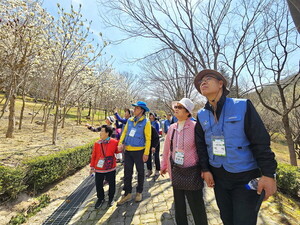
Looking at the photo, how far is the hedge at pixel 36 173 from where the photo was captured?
322cm

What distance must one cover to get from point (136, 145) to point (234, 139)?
6.68 feet

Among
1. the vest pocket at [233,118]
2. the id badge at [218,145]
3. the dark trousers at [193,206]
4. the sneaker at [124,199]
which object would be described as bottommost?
the sneaker at [124,199]

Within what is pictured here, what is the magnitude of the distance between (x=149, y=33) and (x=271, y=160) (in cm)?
520

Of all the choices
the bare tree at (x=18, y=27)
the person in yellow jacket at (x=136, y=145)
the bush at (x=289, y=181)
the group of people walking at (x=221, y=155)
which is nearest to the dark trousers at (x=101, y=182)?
the person in yellow jacket at (x=136, y=145)

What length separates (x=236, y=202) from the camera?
59.1 inches

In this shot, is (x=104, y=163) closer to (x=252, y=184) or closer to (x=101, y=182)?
(x=101, y=182)

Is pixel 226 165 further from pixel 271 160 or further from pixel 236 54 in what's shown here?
pixel 236 54

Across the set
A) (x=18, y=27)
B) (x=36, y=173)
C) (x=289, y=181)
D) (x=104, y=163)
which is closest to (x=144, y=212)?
(x=104, y=163)

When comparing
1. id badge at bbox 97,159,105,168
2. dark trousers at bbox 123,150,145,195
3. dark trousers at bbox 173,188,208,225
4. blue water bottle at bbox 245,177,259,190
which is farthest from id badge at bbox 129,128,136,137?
blue water bottle at bbox 245,177,259,190

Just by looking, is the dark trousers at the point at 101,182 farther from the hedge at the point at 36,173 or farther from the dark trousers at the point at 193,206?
the hedge at the point at 36,173

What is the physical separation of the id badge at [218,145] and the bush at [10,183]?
4.13 metres

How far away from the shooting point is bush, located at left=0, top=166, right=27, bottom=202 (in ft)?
10.4

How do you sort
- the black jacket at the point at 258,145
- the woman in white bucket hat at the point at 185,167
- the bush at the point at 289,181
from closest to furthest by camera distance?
the black jacket at the point at 258,145 → the woman in white bucket hat at the point at 185,167 → the bush at the point at 289,181

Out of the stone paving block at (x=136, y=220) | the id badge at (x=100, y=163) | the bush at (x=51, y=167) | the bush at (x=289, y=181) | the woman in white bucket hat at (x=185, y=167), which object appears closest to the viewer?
the woman in white bucket hat at (x=185, y=167)
